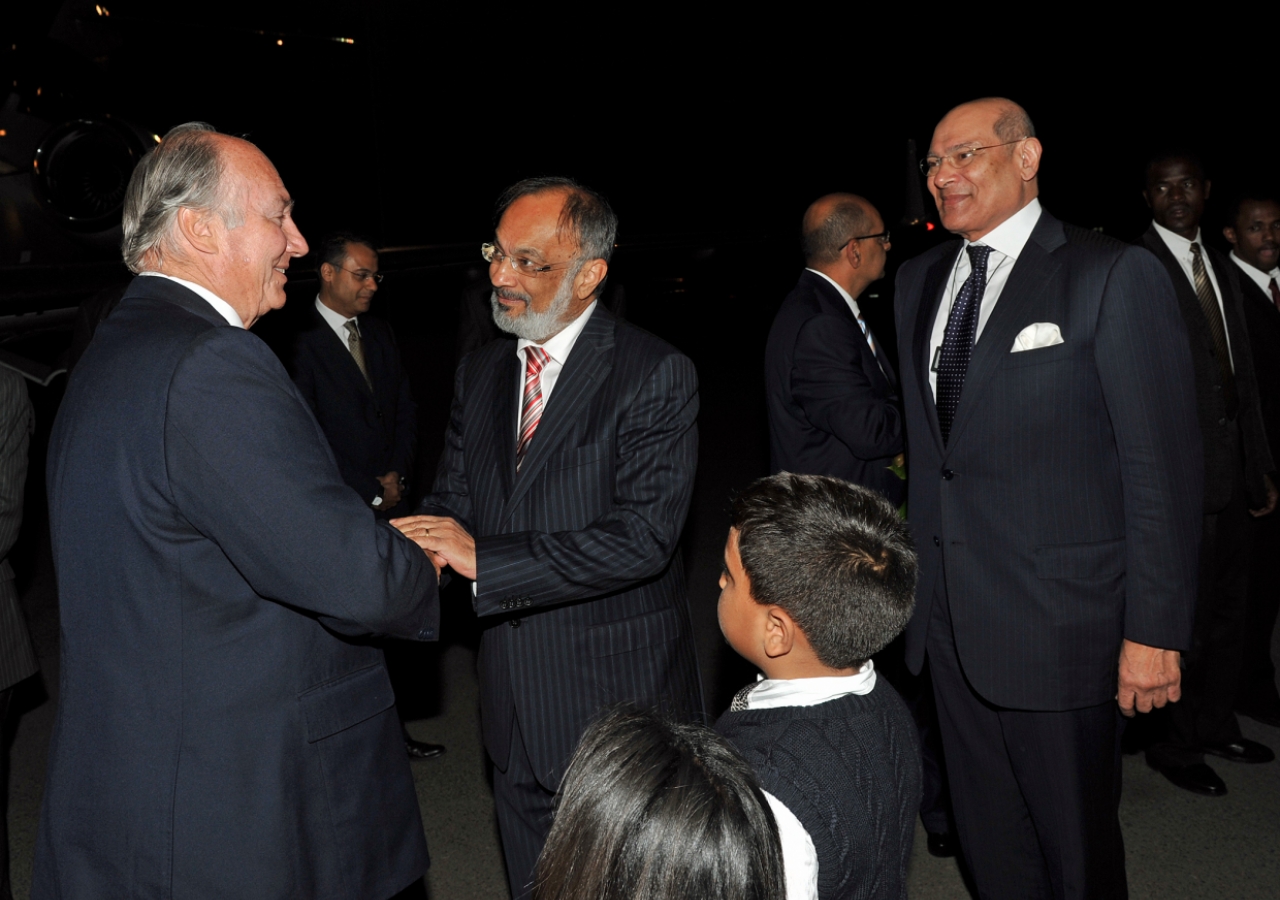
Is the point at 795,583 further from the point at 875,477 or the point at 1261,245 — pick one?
the point at 1261,245

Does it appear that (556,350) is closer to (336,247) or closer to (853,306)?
(853,306)

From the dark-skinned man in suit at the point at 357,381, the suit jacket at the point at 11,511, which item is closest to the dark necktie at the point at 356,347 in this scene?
the dark-skinned man in suit at the point at 357,381

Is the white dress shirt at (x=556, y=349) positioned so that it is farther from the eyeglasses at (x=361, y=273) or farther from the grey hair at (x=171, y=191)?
the eyeglasses at (x=361, y=273)

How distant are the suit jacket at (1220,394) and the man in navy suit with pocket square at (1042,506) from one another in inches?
46.7

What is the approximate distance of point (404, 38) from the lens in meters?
14.5

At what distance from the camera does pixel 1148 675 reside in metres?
2.10

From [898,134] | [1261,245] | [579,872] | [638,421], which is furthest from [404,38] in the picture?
[579,872]

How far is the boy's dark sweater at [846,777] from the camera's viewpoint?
4.25ft

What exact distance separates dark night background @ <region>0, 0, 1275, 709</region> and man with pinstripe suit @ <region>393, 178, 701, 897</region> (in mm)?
4521

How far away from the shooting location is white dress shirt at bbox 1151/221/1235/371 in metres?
3.31

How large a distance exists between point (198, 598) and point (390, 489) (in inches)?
97.5

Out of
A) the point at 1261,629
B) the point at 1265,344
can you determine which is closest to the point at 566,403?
the point at 1265,344

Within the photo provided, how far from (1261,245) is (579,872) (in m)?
4.10

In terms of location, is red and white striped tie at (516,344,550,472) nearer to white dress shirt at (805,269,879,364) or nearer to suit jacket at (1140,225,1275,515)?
white dress shirt at (805,269,879,364)
